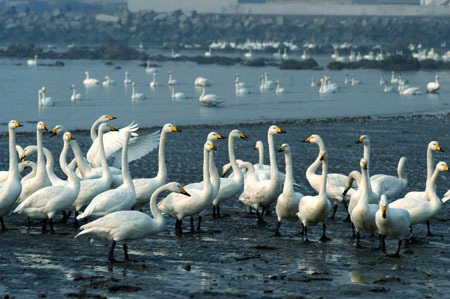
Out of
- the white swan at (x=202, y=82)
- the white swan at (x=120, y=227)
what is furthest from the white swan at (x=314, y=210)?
the white swan at (x=202, y=82)

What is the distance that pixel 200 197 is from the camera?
11.9 m

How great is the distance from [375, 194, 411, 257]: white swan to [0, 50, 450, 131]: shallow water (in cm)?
1834

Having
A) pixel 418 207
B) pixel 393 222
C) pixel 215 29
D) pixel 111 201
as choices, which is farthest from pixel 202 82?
pixel 215 29

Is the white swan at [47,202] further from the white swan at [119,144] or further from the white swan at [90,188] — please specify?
the white swan at [119,144]

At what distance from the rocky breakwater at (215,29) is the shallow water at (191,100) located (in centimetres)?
5943

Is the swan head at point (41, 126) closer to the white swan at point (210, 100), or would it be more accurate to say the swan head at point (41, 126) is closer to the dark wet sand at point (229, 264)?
the dark wet sand at point (229, 264)


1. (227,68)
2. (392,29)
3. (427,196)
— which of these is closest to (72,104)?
(427,196)

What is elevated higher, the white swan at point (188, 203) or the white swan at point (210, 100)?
the white swan at point (210, 100)

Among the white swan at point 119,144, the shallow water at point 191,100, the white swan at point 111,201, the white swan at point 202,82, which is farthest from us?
the white swan at point 202,82

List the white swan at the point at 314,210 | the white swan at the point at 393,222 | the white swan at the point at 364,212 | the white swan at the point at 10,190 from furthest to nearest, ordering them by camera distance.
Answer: the white swan at the point at 10,190 → the white swan at the point at 314,210 → the white swan at the point at 364,212 → the white swan at the point at 393,222

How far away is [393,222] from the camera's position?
33.6 feet

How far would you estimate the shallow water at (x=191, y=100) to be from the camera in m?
31.6

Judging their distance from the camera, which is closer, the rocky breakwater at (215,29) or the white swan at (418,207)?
the white swan at (418,207)

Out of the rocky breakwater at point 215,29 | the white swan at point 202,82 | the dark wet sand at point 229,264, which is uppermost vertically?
the rocky breakwater at point 215,29
